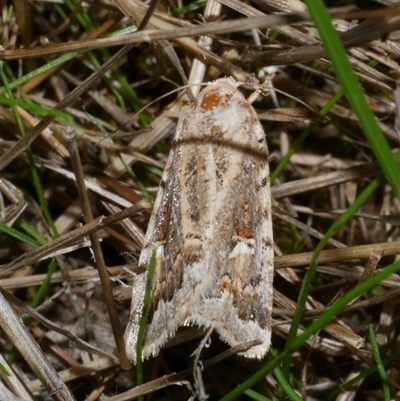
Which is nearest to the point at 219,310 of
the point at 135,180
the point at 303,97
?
the point at 135,180

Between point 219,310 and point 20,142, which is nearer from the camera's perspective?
point 219,310

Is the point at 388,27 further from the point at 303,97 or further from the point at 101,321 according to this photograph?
the point at 101,321

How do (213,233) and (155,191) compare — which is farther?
(155,191)

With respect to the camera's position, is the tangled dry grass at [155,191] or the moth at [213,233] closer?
the moth at [213,233]

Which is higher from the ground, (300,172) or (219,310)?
(300,172)
